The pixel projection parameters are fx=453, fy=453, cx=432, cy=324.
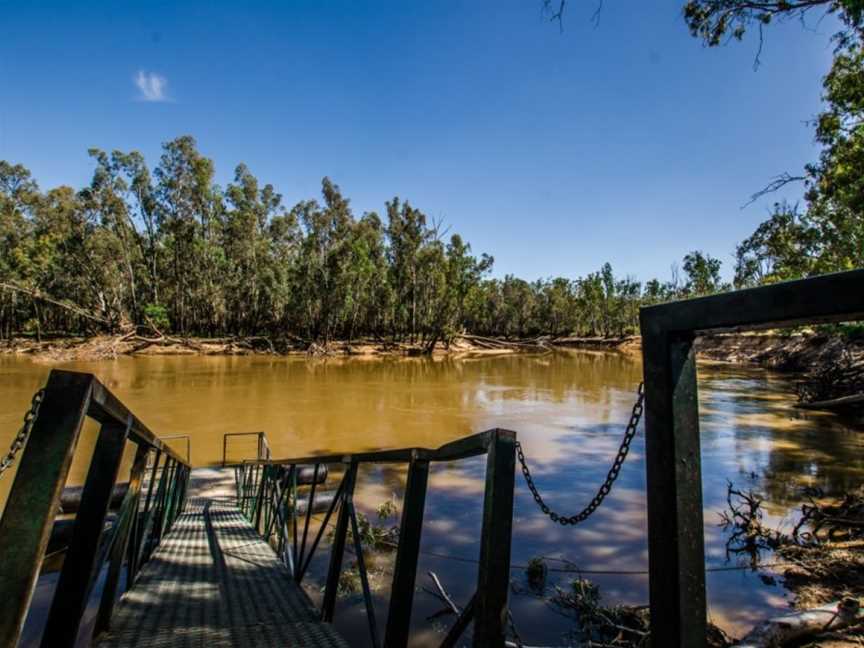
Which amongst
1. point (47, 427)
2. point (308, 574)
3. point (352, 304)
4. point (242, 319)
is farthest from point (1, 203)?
point (47, 427)

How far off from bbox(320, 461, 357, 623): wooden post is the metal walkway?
0.33ft

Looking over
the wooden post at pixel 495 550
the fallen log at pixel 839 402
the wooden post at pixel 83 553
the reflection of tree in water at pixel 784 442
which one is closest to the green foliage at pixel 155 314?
the reflection of tree in water at pixel 784 442

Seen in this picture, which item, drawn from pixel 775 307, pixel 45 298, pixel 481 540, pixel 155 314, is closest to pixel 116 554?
pixel 481 540

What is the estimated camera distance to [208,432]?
14203 mm

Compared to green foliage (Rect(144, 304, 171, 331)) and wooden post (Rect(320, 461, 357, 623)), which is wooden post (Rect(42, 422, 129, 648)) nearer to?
wooden post (Rect(320, 461, 357, 623))

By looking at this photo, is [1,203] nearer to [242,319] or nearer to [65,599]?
[242,319]

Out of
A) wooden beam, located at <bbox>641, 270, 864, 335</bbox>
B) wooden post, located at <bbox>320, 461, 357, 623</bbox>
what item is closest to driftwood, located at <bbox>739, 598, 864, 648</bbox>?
wooden post, located at <bbox>320, 461, 357, 623</bbox>

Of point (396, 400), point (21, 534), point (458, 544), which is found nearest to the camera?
point (21, 534)

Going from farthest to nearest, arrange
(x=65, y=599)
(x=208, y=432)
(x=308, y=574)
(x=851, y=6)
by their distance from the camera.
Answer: (x=208, y=432)
(x=308, y=574)
(x=851, y=6)
(x=65, y=599)

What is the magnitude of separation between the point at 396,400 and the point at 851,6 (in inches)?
724

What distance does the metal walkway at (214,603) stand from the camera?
2.54 m

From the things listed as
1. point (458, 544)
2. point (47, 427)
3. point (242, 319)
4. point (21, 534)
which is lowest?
point (458, 544)

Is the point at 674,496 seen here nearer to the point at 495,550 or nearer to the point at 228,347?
the point at 495,550

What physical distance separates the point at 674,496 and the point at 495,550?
2.11 ft
